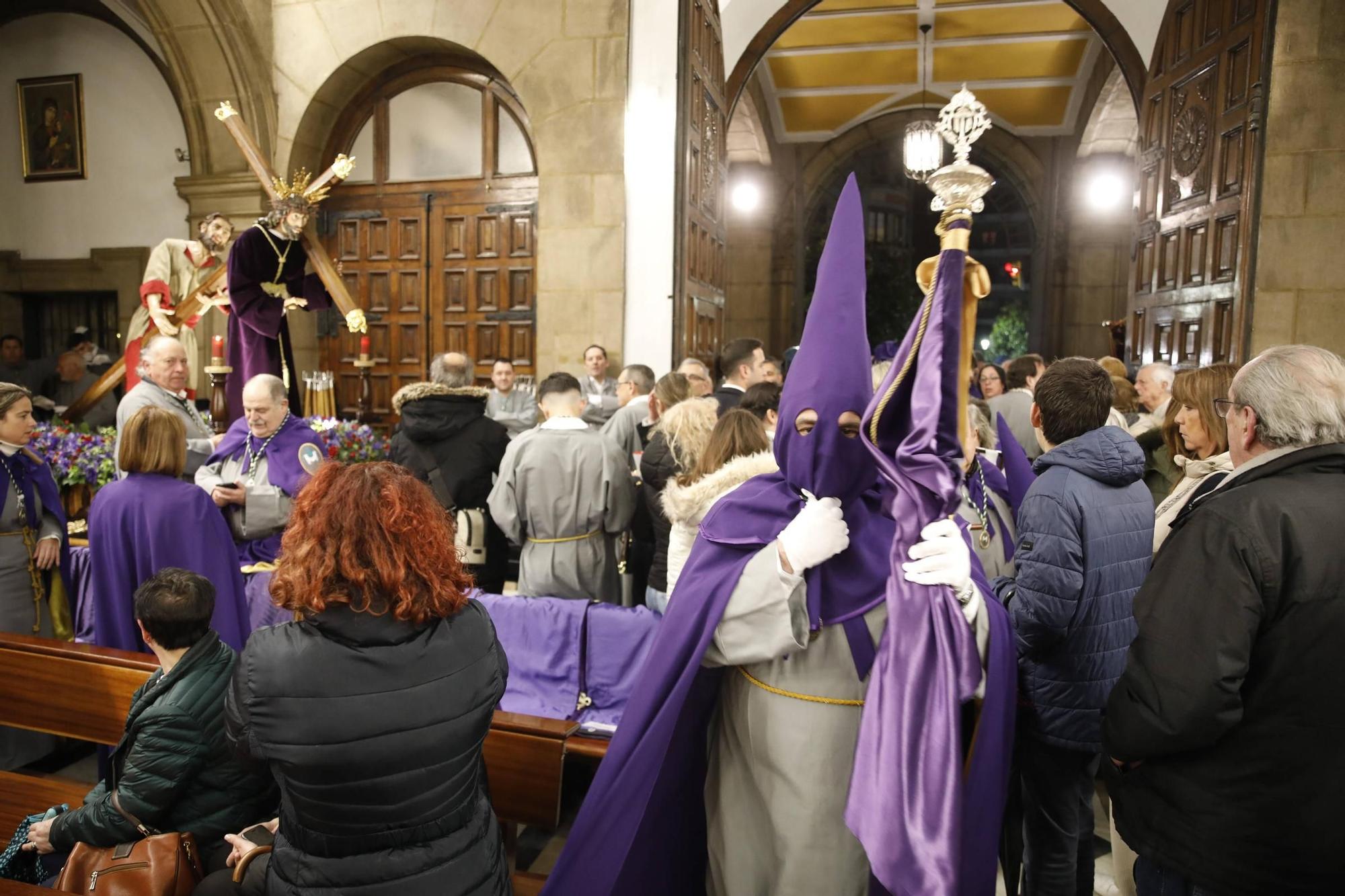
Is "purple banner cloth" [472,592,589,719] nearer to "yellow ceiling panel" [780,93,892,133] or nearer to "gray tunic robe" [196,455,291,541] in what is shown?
"gray tunic robe" [196,455,291,541]

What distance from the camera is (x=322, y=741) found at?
5.48 ft

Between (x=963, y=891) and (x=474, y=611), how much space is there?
Result: 1167 millimetres

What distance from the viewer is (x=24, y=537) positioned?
4.01 m

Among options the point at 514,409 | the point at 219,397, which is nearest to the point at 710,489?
the point at 219,397

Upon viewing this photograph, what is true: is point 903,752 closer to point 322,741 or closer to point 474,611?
point 474,611

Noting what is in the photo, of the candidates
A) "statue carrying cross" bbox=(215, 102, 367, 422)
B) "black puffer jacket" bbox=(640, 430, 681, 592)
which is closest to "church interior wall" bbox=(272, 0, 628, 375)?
"statue carrying cross" bbox=(215, 102, 367, 422)

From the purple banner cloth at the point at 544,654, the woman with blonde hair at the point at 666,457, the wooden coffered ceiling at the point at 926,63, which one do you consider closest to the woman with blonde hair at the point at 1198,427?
the woman with blonde hair at the point at 666,457

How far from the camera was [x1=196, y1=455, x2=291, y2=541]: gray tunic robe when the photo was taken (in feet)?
13.4

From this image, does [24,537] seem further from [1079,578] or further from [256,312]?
[1079,578]

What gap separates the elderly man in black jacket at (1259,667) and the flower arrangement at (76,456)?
5495 millimetres

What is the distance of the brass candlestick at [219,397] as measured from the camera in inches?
235

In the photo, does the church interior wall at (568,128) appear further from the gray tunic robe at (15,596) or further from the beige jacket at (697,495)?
the beige jacket at (697,495)

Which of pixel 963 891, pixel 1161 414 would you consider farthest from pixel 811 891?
pixel 1161 414

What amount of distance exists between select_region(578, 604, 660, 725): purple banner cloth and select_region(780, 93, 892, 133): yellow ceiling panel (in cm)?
1161
